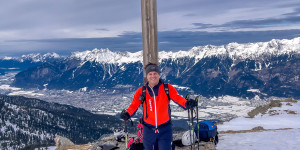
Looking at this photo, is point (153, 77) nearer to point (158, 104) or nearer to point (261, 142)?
point (158, 104)

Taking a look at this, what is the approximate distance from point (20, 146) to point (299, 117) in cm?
21413

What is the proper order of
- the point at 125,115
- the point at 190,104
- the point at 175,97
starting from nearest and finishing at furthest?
the point at 190,104
the point at 125,115
the point at 175,97

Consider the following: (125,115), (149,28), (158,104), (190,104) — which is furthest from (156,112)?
(149,28)

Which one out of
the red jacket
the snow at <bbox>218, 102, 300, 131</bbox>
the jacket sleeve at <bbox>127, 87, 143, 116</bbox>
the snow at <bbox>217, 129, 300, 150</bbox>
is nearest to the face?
the red jacket

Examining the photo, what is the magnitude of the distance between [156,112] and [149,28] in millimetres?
3298

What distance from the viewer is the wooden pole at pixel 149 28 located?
9.28 metres

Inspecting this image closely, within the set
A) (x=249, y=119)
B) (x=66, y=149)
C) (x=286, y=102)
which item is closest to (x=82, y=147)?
(x=66, y=149)

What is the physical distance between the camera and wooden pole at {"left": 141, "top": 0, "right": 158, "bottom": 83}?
928 cm

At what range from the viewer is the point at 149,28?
9320 millimetres

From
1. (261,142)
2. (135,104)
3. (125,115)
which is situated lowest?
(261,142)

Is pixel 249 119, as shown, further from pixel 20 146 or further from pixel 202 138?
pixel 20 146

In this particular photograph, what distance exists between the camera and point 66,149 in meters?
14.8

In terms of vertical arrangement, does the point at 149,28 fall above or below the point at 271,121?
above

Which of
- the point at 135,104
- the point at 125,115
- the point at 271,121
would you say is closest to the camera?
the point at 125,115
